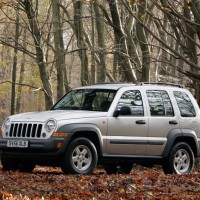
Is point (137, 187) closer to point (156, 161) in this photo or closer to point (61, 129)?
point (61, 129)

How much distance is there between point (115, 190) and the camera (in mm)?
10266

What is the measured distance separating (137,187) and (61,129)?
2.82 meters

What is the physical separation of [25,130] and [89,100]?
156 centimetres

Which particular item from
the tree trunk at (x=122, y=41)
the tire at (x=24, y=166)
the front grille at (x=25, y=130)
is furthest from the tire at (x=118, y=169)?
the tree trunk at (x=122, y=41)

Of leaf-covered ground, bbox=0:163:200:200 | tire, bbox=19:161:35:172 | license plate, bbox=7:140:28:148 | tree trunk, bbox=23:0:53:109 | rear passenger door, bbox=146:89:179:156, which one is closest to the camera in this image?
leaf-covered ground, bbox=0:163:200:200

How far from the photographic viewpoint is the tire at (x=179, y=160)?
1470cm

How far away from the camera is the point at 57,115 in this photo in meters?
13.1

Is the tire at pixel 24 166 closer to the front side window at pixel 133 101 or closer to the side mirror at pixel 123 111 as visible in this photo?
the side mirror at pixel 123 111

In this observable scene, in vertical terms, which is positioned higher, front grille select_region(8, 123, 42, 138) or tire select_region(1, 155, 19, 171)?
Answer: front grille select_region(8, 123, 42, 138)

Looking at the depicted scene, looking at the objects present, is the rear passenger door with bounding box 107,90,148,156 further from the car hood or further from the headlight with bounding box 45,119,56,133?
the headlight with bounding box 45,119,56,133

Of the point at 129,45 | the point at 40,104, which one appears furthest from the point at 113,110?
the point at 40,104

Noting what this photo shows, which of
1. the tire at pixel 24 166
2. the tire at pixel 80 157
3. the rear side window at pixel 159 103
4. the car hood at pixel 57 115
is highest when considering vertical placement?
the rear side window at pixel 159 103

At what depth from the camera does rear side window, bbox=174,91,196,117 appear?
15102 mm

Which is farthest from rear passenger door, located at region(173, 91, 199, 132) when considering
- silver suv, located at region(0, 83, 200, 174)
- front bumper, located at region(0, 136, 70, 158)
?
front bumper, located at region(0, 136, 70, 158)
